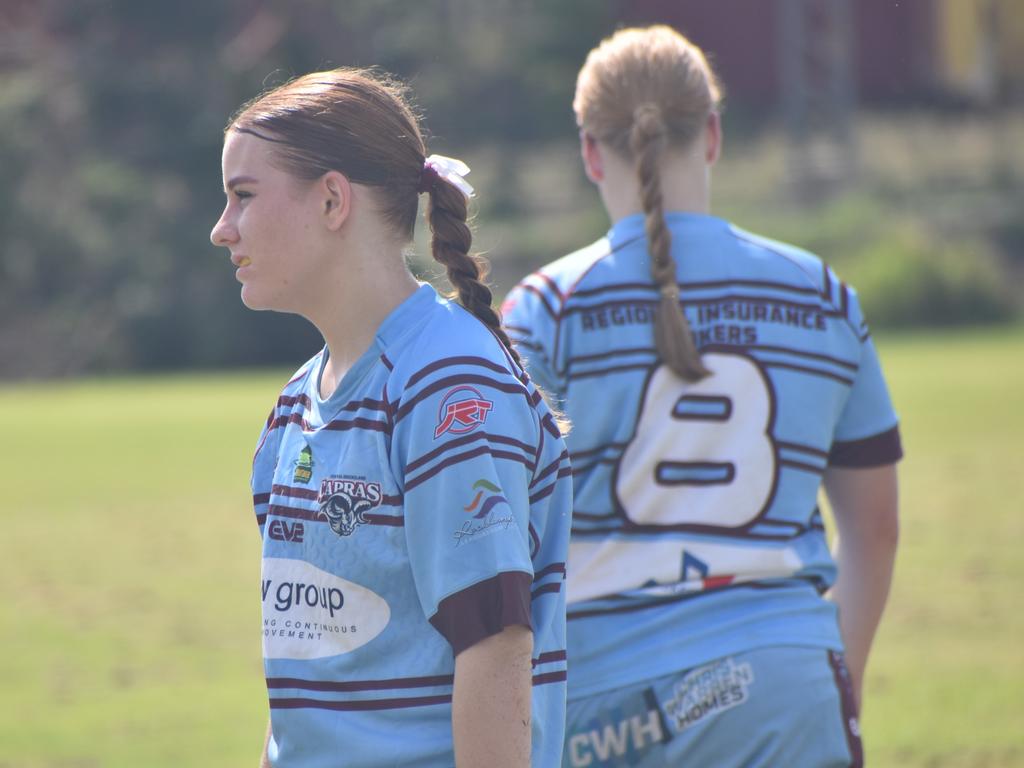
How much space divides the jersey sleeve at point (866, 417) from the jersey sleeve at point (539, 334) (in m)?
0.55

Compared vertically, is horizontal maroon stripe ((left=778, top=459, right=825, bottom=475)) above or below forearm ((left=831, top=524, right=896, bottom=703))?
above

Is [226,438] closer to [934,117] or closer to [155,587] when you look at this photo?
[155,587]

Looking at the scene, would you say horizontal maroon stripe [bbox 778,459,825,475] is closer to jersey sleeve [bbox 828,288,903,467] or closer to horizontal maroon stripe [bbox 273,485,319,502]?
jersey sleeve [bbox 828,288,903,467]

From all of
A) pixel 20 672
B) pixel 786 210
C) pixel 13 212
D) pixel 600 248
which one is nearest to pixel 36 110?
pixel 13 212

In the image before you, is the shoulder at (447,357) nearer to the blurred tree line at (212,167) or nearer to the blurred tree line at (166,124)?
the blurred tree line at (212,167)

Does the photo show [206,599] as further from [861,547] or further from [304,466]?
[304,466]

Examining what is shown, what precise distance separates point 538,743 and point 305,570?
402mm

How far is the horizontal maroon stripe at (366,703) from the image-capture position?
2.12 m

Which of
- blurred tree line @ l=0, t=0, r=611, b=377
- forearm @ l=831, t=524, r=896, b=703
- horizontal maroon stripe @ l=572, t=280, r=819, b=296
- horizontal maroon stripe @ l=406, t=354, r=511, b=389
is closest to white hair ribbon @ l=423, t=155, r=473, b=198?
horizontal maroon stripe @ l=406, t=354, r=511, b=389

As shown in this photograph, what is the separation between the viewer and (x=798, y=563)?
289 cm

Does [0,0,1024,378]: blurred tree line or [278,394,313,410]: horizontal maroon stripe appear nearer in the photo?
[278,394,313,410]: horizontal maroon stripe

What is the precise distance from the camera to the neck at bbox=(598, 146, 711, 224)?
3051mm

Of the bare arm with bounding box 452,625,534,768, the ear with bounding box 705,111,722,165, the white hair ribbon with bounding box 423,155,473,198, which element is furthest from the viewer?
the ear with bounding box 705,111,722,165

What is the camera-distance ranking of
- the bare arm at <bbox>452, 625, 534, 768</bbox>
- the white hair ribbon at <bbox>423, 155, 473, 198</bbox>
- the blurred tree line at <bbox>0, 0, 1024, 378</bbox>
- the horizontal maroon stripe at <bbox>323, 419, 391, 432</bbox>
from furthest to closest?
the blurred tree line at <bbox>0, 0, 1024, 378</bbox> < the white hair ribbon at <bbox>423, 155, 473, 198</bbox> < the horizontal maroon stripe at <bbox>323, 419, 391, 432</bbox> < the bare arm at <bbox>452, 625, 534, 768</bbox>
